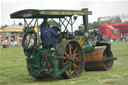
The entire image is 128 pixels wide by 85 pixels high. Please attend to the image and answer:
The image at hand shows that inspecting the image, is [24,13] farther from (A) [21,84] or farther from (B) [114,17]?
(B) [114,17]

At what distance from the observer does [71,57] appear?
6891 mm

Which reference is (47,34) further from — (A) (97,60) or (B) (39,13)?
(A) (97,60)

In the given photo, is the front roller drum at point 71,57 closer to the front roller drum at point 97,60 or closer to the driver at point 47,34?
the driver at point 47,34

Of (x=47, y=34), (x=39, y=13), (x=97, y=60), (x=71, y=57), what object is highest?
(x=39, y=13)

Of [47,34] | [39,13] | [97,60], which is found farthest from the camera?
[97,60]

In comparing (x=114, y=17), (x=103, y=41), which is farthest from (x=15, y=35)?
(x=114, y=17)

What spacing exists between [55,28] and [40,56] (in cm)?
136

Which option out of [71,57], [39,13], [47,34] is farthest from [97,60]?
[39,13]

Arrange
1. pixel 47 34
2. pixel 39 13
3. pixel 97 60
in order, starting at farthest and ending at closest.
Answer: pixel 97 60 < pixel 47 34 < pixel 39 13

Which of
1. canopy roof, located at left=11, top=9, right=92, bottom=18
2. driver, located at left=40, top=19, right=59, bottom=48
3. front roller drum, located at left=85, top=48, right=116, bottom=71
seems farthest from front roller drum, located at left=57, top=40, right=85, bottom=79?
front roller drum, located at left=85, top=48, right=116, bottom=71

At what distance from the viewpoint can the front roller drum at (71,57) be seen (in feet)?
21.5

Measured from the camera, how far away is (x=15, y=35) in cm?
3981

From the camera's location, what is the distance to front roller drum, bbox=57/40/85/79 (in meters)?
6.55

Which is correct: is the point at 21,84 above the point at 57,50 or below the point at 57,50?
below
